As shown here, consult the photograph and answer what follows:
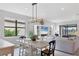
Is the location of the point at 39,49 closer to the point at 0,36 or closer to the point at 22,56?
the point at 22,56

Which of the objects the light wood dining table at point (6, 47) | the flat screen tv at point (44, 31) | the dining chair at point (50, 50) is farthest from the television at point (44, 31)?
the light wood dining table at point (6, 47)

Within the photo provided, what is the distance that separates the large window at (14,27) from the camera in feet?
6.11

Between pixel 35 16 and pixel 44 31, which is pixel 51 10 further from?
pixel 44 31

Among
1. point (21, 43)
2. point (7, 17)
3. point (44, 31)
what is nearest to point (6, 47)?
point (21, 43)

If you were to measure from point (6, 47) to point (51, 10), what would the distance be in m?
1.18

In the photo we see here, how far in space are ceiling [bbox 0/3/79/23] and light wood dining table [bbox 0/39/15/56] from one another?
66cm

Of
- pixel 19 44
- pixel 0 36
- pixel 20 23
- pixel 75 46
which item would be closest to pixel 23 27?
pixel 20 23

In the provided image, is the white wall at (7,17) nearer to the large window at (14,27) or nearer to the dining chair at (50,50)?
the large window at (14,27)

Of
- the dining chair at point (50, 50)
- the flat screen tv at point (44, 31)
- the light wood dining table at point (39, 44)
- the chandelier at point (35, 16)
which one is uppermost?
the chandelier at point (35, 16)

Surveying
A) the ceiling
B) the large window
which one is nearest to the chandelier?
the ceiling

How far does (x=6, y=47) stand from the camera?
182cm

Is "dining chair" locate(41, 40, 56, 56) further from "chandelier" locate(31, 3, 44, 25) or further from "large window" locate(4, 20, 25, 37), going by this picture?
"large window" locate(4, 20, 25, 37)

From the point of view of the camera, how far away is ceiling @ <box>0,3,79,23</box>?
1.85 meters

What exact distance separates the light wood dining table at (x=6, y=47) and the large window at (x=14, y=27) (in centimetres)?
17
